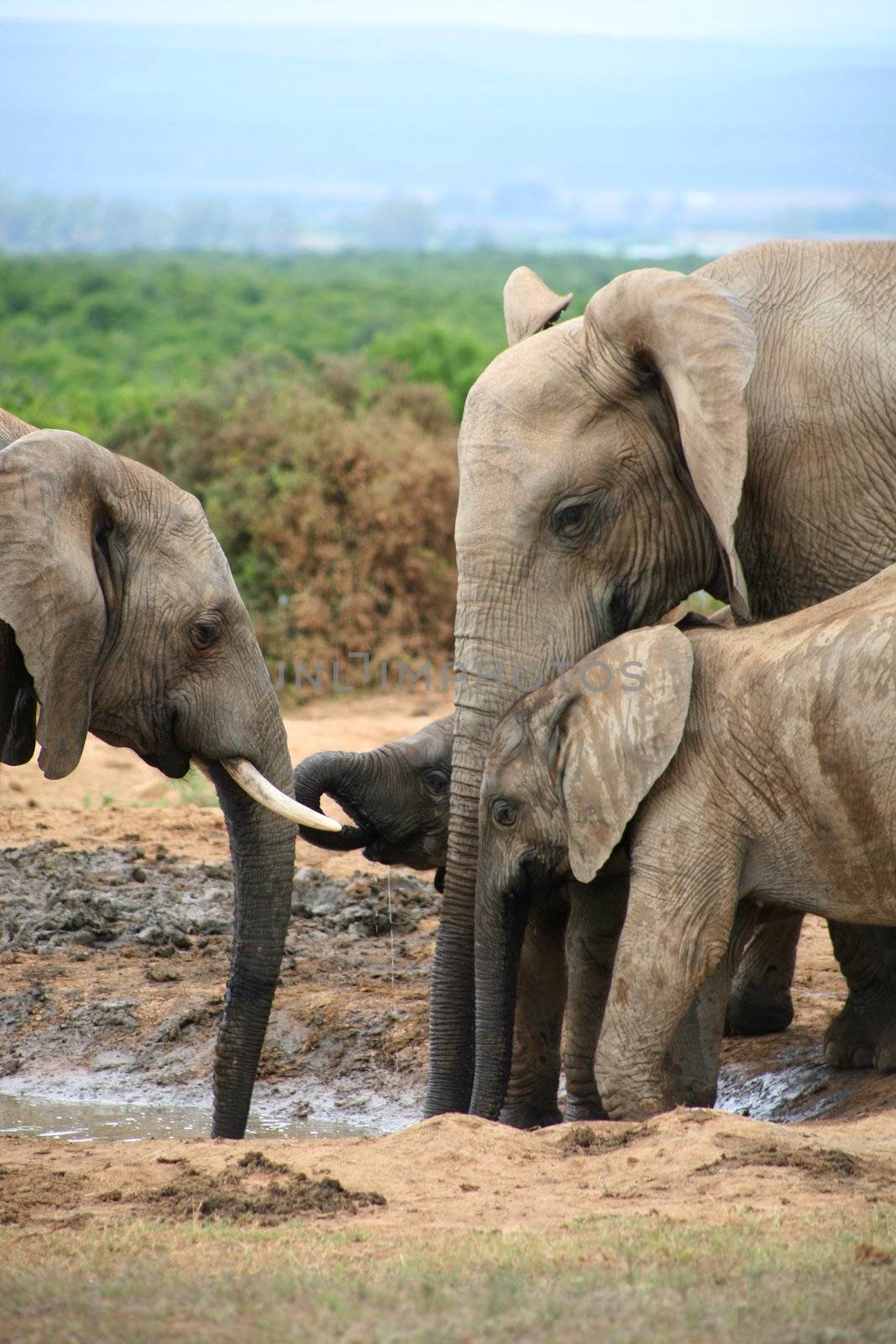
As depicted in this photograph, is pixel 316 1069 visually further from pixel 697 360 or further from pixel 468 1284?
pixel 468 1284

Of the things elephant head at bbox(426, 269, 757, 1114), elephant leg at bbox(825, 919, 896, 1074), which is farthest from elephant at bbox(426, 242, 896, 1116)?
elephant leg at bbox(825, 919, 896, 1074)

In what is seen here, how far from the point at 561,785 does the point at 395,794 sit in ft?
3.84

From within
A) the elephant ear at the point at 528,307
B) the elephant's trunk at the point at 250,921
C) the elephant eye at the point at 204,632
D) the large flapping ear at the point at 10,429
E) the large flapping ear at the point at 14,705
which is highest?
the elephant ear at the point at 528,307

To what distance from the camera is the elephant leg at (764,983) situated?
21.2 ft

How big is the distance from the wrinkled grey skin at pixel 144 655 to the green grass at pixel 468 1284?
1.43 m

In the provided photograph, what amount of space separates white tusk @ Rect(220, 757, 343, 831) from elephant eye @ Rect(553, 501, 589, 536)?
42.8 inches

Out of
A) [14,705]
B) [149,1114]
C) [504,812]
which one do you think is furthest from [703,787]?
[149,1114]

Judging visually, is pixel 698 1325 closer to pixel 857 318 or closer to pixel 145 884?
pixel 857 318

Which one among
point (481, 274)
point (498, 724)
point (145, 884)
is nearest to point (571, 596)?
point (498, 724)

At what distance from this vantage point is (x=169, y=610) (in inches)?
200

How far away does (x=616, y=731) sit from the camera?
506 centimetres

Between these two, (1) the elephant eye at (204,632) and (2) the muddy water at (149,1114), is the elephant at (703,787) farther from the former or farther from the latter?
(2) the muddy water at (149,1114)

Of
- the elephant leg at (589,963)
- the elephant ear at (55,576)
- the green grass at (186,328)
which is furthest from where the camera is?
the green grass at (186,328)

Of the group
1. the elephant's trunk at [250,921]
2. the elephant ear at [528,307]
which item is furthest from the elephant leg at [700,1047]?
the elephant ear at [528,307]
